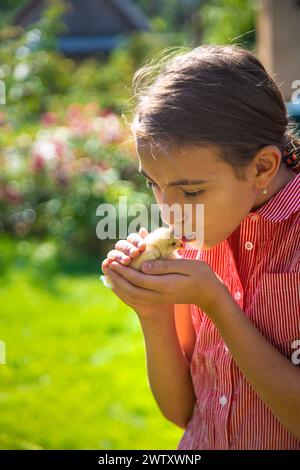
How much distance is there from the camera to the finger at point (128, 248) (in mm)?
1790

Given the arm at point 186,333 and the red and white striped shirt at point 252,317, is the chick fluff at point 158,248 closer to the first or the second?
the red and white striped shirt at point 252,317

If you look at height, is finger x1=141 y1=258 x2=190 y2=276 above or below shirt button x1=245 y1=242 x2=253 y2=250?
below

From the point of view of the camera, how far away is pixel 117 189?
24.1 feet

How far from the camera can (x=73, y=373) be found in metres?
4.58

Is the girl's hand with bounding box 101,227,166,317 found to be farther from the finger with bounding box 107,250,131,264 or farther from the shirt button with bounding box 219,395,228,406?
the shirt button with bounding box 219,395,228,406

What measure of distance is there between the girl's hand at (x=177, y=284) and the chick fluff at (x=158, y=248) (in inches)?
1.1

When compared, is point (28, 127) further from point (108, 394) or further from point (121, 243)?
point (121, 243)

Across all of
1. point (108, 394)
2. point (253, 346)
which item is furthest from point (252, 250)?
point (108, 394)

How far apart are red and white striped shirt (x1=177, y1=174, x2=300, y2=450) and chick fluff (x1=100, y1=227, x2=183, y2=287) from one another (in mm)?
185

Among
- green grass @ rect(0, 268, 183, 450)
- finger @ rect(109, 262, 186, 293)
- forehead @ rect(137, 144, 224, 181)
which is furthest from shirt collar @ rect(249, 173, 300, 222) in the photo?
green grass @ rect(0, 268, 183, 450)

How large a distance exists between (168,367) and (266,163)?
613 mm

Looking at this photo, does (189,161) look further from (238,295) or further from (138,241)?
(238,295)

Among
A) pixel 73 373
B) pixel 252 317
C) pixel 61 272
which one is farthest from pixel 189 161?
pixel 61 272

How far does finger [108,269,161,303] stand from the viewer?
1745mm
